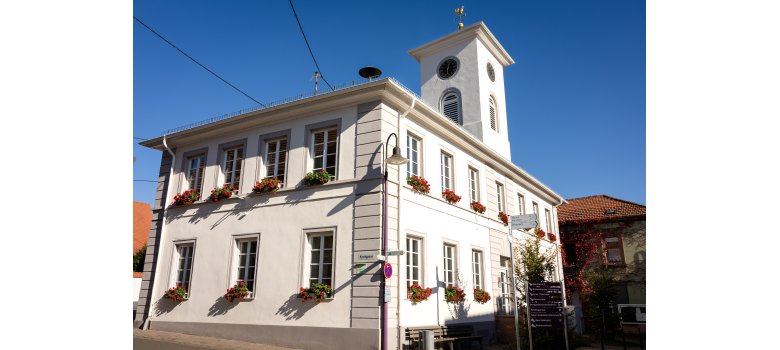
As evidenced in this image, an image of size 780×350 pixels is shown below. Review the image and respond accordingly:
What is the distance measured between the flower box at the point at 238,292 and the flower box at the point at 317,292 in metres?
1.92

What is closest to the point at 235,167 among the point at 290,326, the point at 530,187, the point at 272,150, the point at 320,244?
the point at 272,150

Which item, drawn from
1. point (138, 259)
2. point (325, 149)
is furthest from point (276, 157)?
point (138, 259)

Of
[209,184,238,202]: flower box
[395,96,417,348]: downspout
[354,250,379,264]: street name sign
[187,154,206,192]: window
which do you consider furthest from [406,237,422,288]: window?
[187,154,206,192]: window

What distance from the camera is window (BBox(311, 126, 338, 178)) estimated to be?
13164mm

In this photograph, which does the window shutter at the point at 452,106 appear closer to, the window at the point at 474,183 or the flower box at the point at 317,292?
the window at the point at 474,183

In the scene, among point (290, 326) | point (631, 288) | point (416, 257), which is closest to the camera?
point (290, 326)

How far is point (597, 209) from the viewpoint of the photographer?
2797 centimetres

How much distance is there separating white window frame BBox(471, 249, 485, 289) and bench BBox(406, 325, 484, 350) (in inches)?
75.5

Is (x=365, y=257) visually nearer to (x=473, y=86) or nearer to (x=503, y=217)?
(x=503, y=217)

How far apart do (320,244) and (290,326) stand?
211 cm

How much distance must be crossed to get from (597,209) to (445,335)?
18.5 m

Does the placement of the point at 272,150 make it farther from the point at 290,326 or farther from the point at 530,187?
the point at 530,187

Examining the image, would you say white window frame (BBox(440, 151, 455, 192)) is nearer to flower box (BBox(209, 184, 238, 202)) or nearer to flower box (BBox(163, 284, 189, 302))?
flower box (BBox(209, 184, 238, 202))
